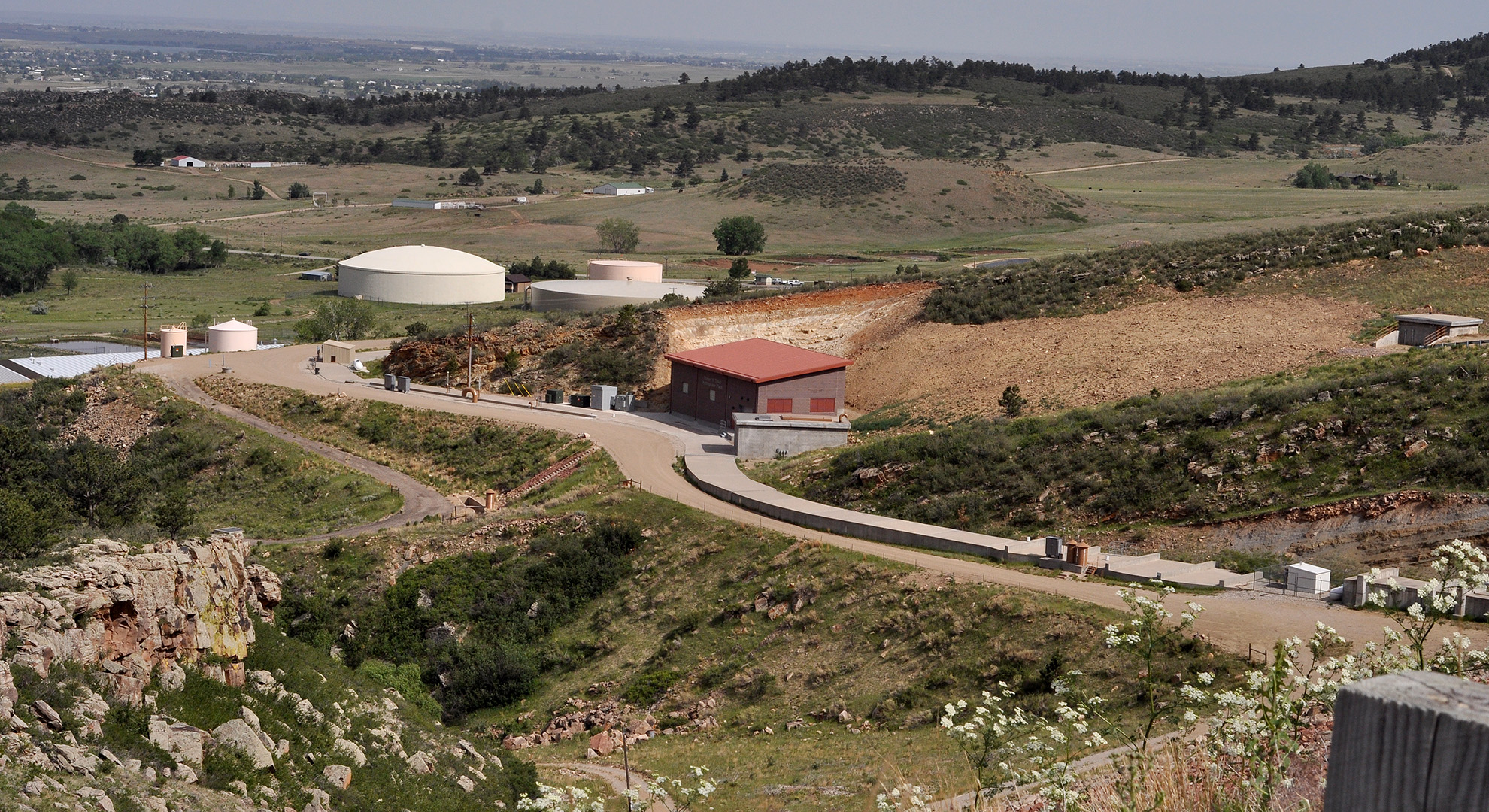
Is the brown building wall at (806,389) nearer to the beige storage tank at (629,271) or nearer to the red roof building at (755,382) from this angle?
→ the red roof building at (755,382)

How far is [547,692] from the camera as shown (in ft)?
95.7

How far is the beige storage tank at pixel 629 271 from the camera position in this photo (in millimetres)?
82000

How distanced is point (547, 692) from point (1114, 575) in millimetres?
11733

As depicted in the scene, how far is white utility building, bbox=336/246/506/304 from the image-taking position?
8550 cm

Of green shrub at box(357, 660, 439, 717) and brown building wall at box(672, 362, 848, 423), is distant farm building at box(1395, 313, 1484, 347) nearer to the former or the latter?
brown building wall at box(672, 362, 848, 423)

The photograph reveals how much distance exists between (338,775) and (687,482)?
82.0ft

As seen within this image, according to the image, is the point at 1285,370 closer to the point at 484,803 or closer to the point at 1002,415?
the point at 1002,415

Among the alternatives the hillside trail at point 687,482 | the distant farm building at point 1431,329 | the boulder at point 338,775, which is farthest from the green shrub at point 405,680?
the distant farm building at point 1431,329

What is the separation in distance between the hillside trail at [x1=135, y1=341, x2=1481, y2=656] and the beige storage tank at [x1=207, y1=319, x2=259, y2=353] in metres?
2.59

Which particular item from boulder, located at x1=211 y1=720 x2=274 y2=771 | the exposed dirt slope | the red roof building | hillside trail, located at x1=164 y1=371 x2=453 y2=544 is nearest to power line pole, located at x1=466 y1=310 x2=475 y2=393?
hillside trail, located at x1=164 y1=371 x2=453 y2=544

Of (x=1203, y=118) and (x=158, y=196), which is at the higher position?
(x=1203, y=118)

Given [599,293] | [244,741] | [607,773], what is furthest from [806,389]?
[244,741]

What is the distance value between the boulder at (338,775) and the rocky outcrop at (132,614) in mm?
1764

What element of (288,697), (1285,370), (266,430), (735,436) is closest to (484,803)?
(288,697)
